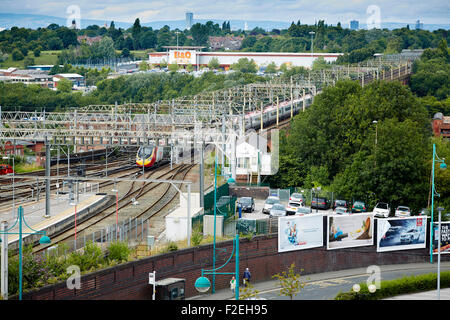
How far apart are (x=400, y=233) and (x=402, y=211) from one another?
3.93 metres

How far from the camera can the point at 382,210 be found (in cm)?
2670

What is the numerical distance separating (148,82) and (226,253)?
59364 mm

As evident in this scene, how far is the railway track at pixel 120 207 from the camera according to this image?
73.0 feet

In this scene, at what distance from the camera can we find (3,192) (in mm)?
30281

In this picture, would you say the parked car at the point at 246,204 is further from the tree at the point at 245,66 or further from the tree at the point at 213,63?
the tree at the point at 213,63

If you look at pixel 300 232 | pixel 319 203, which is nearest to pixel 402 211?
pixel 319 203

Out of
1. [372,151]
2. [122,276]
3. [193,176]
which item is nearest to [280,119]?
[193,176]

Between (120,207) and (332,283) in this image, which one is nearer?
(332,283)

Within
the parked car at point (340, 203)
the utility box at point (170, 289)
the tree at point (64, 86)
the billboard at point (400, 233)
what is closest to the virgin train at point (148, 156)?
the parked car at point (340, 203)

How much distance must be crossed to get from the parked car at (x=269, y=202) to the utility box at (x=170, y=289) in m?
9.50

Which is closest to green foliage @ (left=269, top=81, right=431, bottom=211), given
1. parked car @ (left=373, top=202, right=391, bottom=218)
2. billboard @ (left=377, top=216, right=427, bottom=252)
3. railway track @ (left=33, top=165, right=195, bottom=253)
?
parked car @ (left=373, top=202, right=391, bottom=218)

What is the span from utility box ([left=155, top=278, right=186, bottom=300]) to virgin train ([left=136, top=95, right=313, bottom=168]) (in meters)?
16.6

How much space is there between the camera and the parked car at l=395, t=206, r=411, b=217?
2623 cm

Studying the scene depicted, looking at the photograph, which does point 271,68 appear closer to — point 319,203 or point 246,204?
point 319,203
